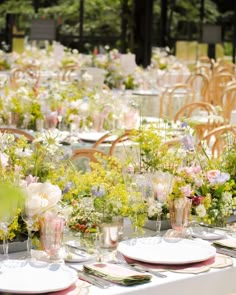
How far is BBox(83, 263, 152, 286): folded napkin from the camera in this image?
2154mm

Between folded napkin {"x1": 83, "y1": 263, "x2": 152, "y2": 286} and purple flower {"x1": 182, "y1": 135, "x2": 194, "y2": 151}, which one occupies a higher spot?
purple flower {"x1": 182, "y1": 135, "x2": 194, "y2": 151}

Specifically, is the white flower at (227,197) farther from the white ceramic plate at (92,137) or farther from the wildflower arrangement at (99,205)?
the white ceramic plate at (92,137)

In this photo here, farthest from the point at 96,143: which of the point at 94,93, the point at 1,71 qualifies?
the point at 1,71

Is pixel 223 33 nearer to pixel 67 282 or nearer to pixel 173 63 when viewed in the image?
pixel 173 63

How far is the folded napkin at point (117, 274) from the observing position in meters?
2.15

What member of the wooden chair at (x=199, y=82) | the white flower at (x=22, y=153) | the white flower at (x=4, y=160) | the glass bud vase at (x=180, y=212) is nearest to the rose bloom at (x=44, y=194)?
the white flower at (x=4, y=160)

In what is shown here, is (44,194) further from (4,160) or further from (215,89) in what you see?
(215,89)

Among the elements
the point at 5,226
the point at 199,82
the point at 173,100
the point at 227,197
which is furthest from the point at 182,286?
the point at 199,82

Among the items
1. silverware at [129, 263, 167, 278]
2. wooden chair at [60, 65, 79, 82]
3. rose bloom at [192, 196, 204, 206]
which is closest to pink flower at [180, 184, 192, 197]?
rose bloom at [192, 196, 204, 206]

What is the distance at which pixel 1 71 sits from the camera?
10531 mm

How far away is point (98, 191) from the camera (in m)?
2.50

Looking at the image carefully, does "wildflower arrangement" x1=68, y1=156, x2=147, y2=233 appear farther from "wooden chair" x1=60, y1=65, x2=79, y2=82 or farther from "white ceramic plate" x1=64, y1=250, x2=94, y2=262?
"wooden chair" x1=60, y1=65, x2=79, y2=82

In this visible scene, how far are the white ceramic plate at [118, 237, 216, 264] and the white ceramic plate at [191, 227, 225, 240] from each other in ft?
0.44

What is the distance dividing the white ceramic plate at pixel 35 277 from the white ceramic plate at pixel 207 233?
24.5 inches
